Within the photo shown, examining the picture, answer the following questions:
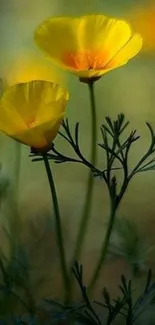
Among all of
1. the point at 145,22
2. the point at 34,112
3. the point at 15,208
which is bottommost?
the point at 15,208

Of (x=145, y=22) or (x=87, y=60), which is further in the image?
(x=145, y=22)

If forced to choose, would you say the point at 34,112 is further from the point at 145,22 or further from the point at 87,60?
the point at 145,22

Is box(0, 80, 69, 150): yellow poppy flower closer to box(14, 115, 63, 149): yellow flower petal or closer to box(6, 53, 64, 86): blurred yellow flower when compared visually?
box(14, 115, 63, 149): yellow flower petal

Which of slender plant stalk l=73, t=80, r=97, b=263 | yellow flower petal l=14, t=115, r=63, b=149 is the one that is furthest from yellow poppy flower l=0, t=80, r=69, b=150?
slender plant stalk l=73, t=80, r=97, b=263

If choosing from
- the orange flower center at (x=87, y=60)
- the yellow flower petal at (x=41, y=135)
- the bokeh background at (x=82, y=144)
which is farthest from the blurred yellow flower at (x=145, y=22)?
the yellow flower petal at (x=41, y=135)

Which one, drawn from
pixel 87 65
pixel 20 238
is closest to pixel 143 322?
pixel 20 238

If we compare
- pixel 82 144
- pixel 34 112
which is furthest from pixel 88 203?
pixel 34 112
